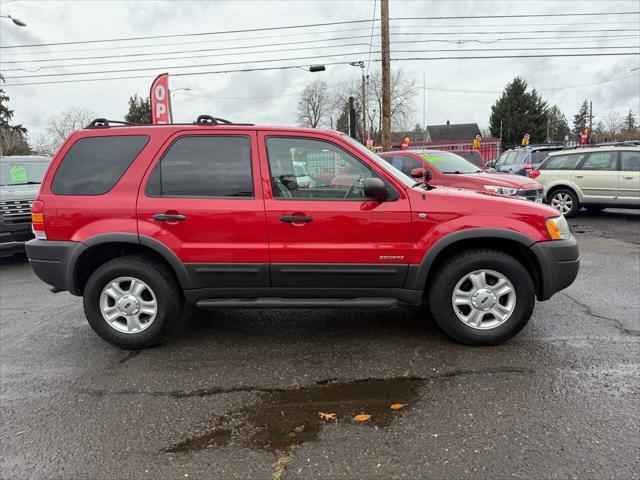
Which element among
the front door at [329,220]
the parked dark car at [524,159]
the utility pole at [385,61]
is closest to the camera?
the front door at [329,220]

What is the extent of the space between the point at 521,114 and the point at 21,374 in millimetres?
58823

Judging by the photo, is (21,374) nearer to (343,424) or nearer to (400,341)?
(343,424)

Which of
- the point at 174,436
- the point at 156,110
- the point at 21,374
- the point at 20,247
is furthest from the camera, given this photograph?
the point at 156,110

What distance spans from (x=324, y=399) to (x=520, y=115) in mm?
57944

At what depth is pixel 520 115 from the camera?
5338 cm

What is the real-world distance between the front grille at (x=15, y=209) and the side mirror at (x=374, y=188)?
610 centimetres

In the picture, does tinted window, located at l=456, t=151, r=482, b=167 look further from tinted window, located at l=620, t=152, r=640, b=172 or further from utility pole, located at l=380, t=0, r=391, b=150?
utility pole, located at l=380, t=0, r=391, b=150

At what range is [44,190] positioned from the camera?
12.2 ft

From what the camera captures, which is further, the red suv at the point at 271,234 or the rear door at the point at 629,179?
Result: the rear door at the point at 629,179

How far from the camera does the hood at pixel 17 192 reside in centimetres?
699

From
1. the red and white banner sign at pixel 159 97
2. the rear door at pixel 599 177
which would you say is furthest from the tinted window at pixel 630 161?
the red and white banner sign at pixel 159 97

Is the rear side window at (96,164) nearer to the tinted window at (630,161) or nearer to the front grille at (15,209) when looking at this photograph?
the front grille at (15,209)

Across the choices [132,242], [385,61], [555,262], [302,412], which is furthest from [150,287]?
[385,61]

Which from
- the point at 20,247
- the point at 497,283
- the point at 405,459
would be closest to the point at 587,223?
the point at 497,283
